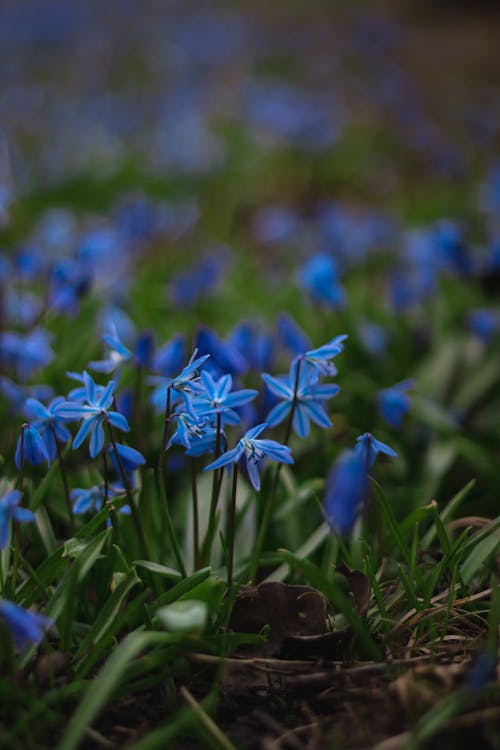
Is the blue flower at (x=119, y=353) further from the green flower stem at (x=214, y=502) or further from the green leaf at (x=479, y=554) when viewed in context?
the green leaf at (x=479, y=554)

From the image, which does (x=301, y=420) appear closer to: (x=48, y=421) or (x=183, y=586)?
(x=183, y=586)

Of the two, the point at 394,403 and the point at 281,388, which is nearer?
the point at 281,388

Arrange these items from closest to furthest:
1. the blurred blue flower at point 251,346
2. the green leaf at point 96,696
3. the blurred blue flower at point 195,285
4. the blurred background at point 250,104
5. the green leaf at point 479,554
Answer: the green leaf at point 96,696 < the green leaf at point 479,554 < the blurred blue flower at point 251,346 < the blurred blue flower at point 195,285 < the blurred background at point 250,104

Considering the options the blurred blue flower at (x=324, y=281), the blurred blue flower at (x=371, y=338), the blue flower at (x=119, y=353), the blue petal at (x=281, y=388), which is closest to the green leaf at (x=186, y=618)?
the blue petal at (x=281, y=388)

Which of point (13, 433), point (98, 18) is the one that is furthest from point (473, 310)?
point (98, 18)

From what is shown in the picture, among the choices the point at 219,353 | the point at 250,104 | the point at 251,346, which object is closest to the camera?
the point at 219,353

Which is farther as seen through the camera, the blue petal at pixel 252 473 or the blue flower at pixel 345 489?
the blue petal at pixel 252 473

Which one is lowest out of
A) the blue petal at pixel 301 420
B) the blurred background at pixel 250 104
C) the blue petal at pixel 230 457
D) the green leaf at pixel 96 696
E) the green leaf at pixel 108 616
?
the blurred background at pixel 250 104

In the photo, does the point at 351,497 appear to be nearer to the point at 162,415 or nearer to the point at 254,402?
the point at 254,402

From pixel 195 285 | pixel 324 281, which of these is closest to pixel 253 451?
pixel 324 281
